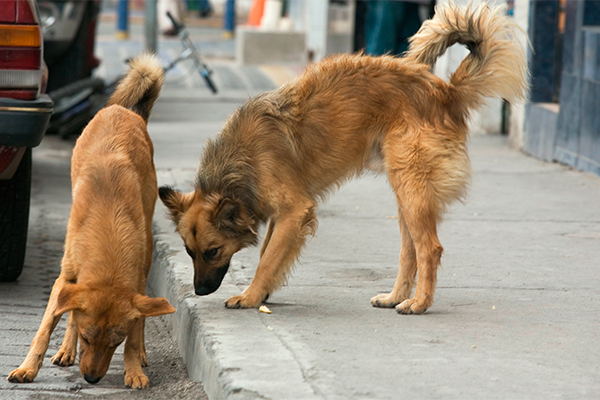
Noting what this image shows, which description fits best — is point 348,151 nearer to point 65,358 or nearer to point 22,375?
point 65,358

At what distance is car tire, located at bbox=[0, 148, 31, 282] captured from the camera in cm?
551

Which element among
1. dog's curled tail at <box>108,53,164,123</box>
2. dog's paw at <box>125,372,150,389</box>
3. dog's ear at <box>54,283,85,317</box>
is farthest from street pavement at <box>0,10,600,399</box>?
dog's curled tail at <box>108,53,164,123</box>

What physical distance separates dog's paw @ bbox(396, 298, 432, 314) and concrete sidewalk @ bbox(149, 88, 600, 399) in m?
0.07

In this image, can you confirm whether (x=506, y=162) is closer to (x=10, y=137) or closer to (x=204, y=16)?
(x=10, y=137)

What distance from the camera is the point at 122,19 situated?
25141mm

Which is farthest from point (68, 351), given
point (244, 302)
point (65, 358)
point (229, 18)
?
point (229, 18)

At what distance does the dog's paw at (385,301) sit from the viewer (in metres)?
4.74

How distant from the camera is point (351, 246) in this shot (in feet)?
19.8

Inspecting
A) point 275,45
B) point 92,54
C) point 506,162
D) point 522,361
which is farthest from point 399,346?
point 275,45

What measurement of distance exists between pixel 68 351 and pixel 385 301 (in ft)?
5.59

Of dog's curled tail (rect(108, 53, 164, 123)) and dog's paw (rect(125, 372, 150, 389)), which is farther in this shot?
dog's curled tail (rect(108, 53, 164, 123))

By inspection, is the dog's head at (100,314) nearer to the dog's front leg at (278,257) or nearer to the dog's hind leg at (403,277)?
the dog's front leg at (278,257)

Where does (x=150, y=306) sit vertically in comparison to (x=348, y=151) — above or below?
below

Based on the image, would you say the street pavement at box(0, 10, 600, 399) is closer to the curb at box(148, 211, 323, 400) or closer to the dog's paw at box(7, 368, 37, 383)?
the curb at box(148, 211, 323, 400)
